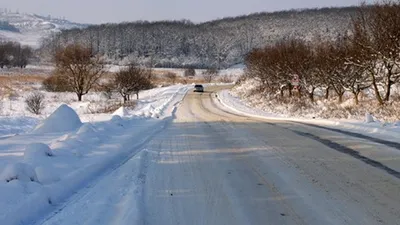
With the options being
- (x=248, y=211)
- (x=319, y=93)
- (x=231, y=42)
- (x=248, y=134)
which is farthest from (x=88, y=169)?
(x=231, y=42)

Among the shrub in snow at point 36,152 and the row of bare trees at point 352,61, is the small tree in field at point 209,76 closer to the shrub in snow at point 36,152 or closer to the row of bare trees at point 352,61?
the row of bare trees at point 352,61

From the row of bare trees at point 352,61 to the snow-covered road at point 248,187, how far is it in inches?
496

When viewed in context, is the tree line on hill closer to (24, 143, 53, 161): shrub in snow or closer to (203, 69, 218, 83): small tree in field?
(203, 69, 218, 83): small tree in field

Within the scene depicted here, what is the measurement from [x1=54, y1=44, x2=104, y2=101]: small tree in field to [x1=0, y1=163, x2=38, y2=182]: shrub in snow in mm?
46021

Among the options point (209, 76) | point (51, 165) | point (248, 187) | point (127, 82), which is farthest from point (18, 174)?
point (209, 76)

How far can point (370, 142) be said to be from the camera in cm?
1109

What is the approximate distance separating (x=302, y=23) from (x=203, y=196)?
19825 centimetres

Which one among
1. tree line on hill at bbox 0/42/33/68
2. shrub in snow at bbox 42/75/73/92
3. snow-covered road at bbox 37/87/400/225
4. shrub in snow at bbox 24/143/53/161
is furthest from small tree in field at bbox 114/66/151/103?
tree line on hill at bbox 0/42/33/68

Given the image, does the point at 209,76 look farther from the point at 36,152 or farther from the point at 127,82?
the point at 36,152

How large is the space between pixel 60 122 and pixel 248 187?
31.0 feet

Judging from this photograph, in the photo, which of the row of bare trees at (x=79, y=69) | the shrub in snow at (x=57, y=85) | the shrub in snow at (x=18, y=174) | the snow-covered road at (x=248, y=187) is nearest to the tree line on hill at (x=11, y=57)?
the shrub in snow at (x=57, y=85)

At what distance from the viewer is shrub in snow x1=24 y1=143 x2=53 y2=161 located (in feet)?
24.9

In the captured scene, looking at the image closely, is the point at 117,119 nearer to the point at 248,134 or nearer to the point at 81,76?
the point at 248,134

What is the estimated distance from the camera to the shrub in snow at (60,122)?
13.8 meters
